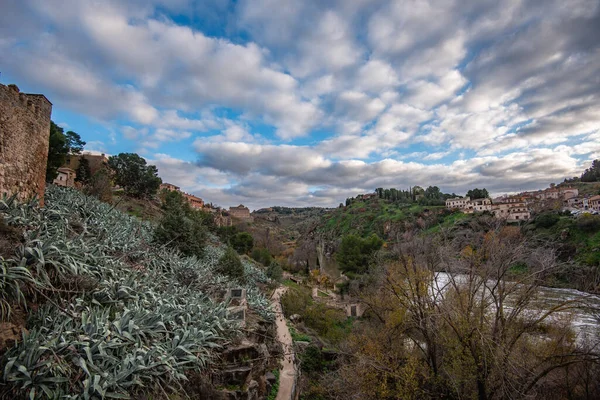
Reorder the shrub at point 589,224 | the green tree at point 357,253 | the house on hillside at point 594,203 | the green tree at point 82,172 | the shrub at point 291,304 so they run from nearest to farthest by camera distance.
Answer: the shrub at point 291,304, the shrub at point 589,224, the green tree at point 82,172, the green tree at point 357,253, the house on hillside at point 594,203

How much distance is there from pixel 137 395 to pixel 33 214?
5.23 m

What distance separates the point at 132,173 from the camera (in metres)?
29.6

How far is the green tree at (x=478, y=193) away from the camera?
2397 inches

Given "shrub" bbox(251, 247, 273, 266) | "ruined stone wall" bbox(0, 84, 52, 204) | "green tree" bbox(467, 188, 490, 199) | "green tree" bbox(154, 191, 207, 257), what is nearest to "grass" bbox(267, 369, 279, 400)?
"green tree" bbox(154, 191, 207, 257)

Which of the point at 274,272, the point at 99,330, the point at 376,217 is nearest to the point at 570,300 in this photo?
the point at 99,330

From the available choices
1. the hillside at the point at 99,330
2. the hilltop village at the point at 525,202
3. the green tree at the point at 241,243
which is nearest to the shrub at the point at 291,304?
the hillside at the point at 99,330

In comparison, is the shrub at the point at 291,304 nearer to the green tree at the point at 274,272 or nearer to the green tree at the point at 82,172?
the green tree at the point at 274,272

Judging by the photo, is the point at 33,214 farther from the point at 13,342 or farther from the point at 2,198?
the point at 13,342

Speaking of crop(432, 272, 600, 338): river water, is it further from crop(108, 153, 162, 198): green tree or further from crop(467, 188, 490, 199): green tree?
crop(467, 188, 490, 199): green tree

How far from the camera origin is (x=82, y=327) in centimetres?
429

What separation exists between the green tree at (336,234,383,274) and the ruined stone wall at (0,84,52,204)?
2532 cm

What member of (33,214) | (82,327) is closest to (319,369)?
(82,327)

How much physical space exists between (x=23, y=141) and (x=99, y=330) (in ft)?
18.6

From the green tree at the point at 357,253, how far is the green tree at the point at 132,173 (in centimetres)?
2257
